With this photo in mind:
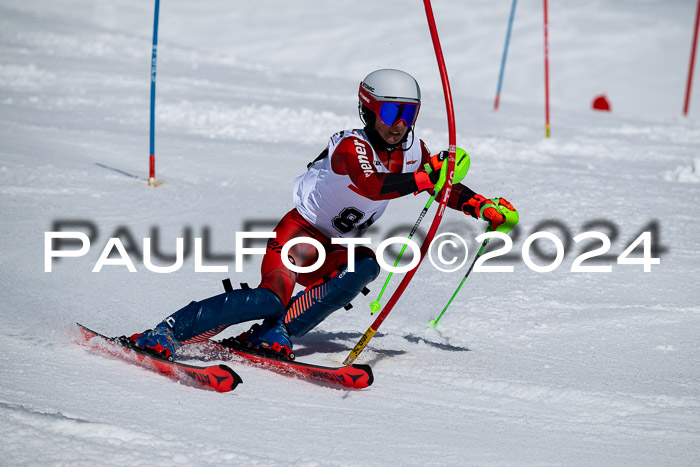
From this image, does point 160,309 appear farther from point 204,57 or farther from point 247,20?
point 247,20

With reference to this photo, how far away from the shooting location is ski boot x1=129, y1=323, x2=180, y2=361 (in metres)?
3.63

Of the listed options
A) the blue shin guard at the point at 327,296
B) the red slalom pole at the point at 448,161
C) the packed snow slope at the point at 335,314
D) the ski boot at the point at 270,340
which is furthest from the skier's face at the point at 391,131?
the packed snow slope at the point at 335,314

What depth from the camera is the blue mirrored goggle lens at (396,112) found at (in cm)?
369

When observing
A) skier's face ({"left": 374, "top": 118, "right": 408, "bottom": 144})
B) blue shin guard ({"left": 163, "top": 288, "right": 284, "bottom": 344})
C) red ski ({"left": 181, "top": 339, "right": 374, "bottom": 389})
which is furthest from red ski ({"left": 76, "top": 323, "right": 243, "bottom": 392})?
skier's face ({"left": 374, "top": 118, "right": 408, "bottom": 144})

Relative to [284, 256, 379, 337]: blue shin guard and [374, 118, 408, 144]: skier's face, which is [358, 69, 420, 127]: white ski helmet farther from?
[284, 256, 379, 337]: blue shin guard

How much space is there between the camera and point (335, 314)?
16.4ft

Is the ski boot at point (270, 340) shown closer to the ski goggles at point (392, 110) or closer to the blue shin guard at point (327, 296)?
the blue shin guard at point (327, 296)

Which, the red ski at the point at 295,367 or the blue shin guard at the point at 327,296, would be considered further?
the blue shin guard at the point at 327,296

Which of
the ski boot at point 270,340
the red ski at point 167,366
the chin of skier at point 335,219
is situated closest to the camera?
the red ski at point 167,366

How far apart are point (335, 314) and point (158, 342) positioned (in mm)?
1568

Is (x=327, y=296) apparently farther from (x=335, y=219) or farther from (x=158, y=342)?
(x=158, y=342)

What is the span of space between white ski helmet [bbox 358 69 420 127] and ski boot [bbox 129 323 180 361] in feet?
4.50

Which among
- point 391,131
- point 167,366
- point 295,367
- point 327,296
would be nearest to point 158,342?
point 167,366

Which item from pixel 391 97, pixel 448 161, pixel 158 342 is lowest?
pixel 158 342
